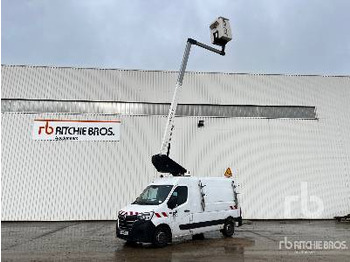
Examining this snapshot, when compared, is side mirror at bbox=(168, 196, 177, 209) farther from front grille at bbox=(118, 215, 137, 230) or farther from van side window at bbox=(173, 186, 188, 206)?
front grille at bbox=(118, 215, 137, 230)

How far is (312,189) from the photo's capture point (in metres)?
19.9

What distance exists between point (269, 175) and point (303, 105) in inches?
211

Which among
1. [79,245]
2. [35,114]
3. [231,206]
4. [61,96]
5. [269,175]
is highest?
[61,96]

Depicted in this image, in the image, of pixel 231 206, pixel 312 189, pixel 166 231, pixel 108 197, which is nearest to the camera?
pixel 166 231

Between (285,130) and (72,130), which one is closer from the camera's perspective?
(72,130)

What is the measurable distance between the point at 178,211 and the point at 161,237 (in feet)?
3.34

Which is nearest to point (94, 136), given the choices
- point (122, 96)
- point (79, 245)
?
point (122, 96)

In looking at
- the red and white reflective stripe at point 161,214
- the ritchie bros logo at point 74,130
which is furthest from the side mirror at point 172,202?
the ritchie bros logo at point 74,130

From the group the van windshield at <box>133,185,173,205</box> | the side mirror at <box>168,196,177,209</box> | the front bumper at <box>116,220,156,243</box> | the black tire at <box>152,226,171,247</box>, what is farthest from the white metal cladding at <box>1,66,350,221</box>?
the front bumper at <box>116,220,156,243</box>

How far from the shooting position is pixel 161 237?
966cm

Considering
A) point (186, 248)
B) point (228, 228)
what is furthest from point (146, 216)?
point (228, 228)

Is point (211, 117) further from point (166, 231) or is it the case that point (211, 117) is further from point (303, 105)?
point (166, 231)

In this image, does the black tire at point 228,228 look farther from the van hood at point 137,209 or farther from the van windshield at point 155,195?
the van hood at point 137,209

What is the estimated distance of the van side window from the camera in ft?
34.4
